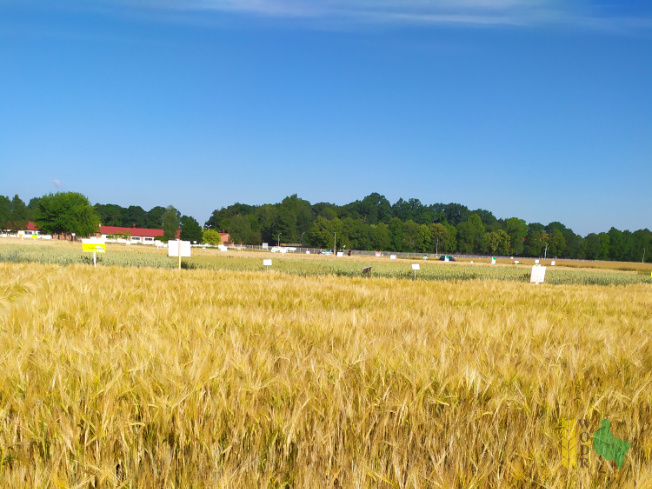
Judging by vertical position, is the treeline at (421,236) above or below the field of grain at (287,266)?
above

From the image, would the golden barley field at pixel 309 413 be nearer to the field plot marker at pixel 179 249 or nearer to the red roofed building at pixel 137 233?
the field plot marker at pixel 179 249

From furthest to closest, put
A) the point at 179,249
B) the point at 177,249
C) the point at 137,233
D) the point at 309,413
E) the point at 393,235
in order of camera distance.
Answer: the point at 137,233, the point at 393,235, the point at 177,249, the point at 179,249, the point at 309,413

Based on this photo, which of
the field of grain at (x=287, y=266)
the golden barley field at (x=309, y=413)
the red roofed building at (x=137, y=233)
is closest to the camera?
the golden barley field at (x=309, y=413)

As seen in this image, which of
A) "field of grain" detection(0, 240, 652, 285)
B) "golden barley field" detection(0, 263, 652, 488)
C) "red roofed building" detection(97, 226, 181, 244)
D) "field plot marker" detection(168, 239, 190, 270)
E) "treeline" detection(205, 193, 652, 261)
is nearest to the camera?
"golden barley field" detection(0, 263, 652, 488)

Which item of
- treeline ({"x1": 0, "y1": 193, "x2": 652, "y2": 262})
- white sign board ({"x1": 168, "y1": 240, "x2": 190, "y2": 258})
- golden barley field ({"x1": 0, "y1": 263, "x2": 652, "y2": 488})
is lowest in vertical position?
golden barley field ({"x1": 0, "y1": 263, "x2": 652, "y2": 488})

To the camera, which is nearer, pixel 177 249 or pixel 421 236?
pixel 177 249

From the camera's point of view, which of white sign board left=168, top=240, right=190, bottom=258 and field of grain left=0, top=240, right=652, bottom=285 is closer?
white sign board left=168, top=240, right=190, bottom=258

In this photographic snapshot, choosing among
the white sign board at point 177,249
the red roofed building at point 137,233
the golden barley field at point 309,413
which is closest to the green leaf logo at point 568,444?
the golden barley field at point 309,413

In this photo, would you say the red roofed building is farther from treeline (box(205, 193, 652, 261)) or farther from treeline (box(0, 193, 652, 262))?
treeline (box(205, 193, 652, 261))

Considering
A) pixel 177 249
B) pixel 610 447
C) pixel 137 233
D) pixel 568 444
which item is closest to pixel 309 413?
pixel 568 444

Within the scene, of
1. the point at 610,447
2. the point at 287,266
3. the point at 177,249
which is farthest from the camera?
the point at 287,266

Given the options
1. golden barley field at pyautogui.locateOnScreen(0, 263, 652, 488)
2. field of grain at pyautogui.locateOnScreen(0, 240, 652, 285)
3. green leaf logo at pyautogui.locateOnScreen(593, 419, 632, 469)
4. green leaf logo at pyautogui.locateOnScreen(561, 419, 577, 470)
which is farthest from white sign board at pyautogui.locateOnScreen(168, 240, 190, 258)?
green leaf logo at pyautogui.locateOnScreen(593, 419, 632, 469)

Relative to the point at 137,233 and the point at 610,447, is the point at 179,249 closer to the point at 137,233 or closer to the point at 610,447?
the point at 610,447

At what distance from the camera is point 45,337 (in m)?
2.95
